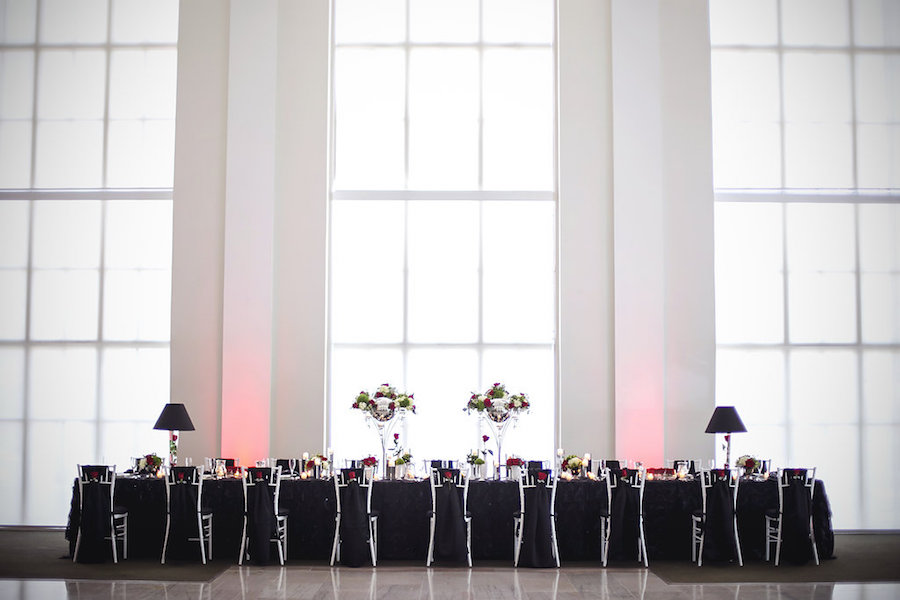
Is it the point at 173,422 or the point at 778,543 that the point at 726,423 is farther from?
the point at 173,422

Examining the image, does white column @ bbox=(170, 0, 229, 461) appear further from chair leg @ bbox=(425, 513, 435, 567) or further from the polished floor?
chair leg @ bbox=(425, 513, 435, 567)

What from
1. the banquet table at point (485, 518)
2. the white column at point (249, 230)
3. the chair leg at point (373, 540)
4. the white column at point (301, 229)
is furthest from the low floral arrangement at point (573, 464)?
the white column at point (249, 230)

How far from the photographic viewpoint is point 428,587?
7.07m

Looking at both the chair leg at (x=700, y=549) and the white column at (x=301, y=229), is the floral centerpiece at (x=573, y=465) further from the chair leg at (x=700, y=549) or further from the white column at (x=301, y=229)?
the white column at (x=301, y=229)

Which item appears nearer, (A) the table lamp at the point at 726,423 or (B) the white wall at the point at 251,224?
(A) the table lamp at the point at 726,423

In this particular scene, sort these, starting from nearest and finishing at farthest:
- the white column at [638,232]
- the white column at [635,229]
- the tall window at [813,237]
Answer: the white column at [638,232]
the white column at [635,229]
the tall window at [813,237]

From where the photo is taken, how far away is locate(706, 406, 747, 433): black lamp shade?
351 inches

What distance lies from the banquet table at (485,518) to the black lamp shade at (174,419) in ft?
3.28

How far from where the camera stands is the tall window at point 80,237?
1081cm

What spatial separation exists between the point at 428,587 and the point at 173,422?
3704 millimetres

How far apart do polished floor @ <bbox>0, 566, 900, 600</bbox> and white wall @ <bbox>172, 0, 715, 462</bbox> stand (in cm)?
289

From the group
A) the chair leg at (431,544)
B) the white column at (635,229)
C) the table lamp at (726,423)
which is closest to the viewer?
the chair leg at (431,544)

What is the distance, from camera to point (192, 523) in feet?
26.6

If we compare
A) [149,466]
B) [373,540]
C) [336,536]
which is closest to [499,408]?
[373,540]
